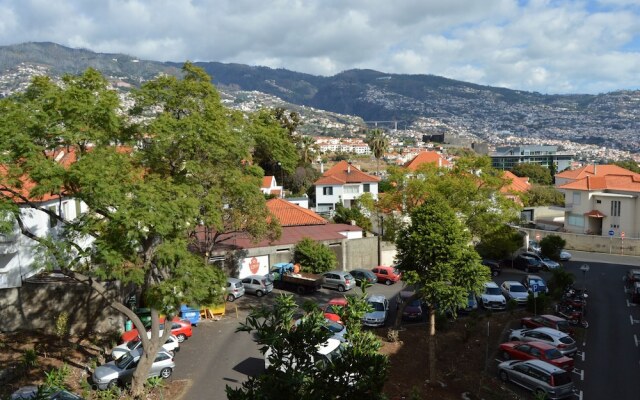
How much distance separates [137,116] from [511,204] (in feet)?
74.3

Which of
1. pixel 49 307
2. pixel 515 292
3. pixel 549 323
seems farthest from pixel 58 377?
pixel 515 292

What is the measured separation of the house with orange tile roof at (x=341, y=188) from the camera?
212ft

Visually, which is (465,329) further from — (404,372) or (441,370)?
(404,372)

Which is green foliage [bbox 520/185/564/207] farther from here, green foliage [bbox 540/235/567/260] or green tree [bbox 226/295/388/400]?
green tree [bbox 226/295/388/400]

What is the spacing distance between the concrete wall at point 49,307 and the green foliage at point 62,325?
7.4 inches

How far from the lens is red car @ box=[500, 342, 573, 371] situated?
2106 centimetres

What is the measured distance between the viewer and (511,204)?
30906mm

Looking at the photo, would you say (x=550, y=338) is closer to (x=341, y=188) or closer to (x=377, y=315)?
(x=377, y=315)

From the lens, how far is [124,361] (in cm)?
1969

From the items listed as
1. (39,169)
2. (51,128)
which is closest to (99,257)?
(39,169)

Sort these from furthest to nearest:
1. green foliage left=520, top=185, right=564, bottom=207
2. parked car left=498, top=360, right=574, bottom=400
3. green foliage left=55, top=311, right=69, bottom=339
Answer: green foliage left=520, top=185, right=564, bottom=207 → green foliage left=55, top=311, right=69, bottom=339 → parked car left=498, top=360, right=574, bottom=400

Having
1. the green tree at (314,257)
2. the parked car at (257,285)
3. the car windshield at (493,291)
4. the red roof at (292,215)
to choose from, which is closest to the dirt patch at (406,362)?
the car windshield at (493,291)

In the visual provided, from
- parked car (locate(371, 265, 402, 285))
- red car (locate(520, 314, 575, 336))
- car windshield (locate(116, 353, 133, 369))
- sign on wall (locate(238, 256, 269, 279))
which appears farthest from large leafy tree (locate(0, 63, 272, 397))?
parked car (locate(371, 265, 402, 285))

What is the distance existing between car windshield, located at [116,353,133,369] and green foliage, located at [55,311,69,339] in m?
5.15
